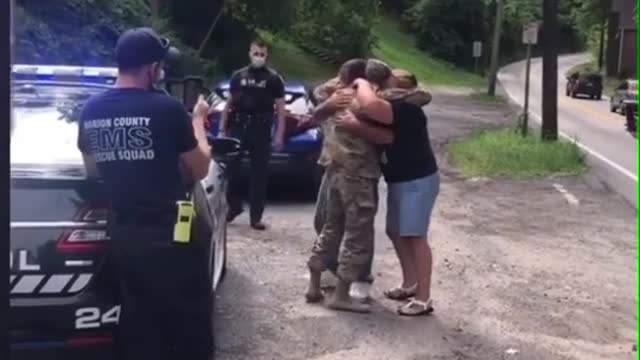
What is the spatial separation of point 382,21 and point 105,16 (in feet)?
208

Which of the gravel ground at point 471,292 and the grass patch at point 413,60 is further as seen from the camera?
the grass patch at point 413,60

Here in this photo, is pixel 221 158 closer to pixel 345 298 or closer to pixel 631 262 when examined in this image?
pixel 345 298

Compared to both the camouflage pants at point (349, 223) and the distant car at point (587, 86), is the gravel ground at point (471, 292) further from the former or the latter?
the distant car at point (587, 86)

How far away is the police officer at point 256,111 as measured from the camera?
34.5 ft

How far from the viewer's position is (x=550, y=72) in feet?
71.6

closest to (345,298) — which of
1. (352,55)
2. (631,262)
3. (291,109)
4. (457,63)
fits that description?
(631,262)

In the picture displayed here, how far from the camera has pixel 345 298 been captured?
24.9ft

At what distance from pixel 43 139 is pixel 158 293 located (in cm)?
123

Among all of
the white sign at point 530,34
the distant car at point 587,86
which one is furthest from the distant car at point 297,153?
the distant car at point 587,86

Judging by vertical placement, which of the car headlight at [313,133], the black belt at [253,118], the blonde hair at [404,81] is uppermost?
the blonde hair at [404,81]

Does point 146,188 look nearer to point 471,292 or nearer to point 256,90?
point 471,292

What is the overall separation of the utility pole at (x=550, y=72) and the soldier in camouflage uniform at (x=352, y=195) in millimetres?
14313

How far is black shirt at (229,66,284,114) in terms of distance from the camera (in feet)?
34.5

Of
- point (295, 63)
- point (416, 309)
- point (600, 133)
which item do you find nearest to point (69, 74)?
point (416, 309)
